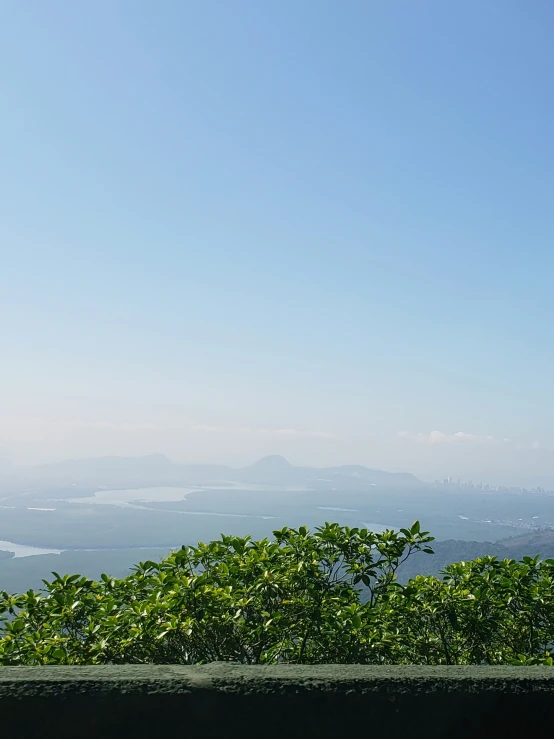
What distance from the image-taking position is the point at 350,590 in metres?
4.89

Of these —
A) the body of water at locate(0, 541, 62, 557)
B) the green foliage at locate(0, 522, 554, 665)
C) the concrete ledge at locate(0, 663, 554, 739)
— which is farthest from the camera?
the body of water at locate(0, 541, 62, 557)

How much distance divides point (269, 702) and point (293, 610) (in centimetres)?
201

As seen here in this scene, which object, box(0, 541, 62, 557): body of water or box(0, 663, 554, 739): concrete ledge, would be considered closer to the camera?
box(0, 663, 554, 739): concrete ledge

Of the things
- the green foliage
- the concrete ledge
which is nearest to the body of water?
the green foliage

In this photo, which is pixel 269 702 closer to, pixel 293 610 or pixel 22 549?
pixel 293 610

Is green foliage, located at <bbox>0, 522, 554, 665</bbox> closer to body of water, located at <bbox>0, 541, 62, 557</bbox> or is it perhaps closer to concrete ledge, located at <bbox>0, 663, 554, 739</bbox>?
concrete ledge, located at <bbox>0, 663, 554, 739</bbox>

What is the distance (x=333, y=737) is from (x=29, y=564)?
143540 mm

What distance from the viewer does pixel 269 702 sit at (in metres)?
2.54

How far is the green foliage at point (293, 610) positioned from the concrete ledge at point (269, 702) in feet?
4.00

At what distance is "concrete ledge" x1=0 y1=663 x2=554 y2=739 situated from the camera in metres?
2.42

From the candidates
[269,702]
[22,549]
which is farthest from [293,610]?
[22,549]

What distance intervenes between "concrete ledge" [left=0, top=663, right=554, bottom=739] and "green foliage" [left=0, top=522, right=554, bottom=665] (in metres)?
1.22

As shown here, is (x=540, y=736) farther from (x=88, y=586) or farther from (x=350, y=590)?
(x=88, y=586)

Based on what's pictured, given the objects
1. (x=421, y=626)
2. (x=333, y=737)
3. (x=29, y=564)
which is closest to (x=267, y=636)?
(x=421, y=626)
